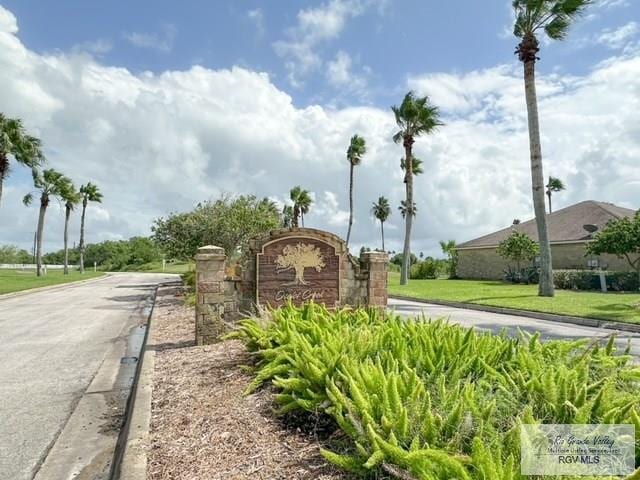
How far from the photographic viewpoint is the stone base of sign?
783 centimetres

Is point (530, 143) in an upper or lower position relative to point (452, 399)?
upper

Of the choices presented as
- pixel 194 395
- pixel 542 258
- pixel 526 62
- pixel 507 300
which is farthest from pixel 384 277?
pixel 526 62

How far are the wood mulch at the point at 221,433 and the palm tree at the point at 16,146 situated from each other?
29.2 meters

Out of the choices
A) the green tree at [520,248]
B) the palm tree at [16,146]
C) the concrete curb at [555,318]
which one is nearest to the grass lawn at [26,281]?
the palm tree at [16,146]

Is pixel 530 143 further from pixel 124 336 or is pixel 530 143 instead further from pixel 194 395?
pixel 194 395

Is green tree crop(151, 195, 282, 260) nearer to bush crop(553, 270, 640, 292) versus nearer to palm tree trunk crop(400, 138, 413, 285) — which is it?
palm tree trunk crop(400, 138, 413, 285)

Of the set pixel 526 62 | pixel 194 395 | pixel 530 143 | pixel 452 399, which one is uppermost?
pixel 526 62

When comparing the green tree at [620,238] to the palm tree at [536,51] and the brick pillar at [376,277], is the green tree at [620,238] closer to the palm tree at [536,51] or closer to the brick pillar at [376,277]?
the palm tree at [536,51]

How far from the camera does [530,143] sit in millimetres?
19891

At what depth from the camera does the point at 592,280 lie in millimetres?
26594

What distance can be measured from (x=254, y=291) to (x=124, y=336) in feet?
13.2

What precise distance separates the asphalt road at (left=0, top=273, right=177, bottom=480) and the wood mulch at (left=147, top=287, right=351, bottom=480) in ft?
2.10

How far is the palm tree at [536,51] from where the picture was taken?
19.3 metres

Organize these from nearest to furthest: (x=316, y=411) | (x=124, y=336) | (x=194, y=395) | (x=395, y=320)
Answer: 1. (x=316, y=411)
2. (x=194, y=395)
3. (x=395, y=320)
4. (x=124, y=336)
